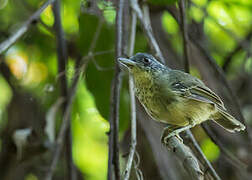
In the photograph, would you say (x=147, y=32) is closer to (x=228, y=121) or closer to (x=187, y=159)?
(x=228, y=121)

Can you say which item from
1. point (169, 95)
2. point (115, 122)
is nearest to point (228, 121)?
point (169, 95)

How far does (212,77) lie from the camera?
4164 millimetres

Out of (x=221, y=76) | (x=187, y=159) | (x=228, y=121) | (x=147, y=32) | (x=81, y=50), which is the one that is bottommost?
(x=228, y=121)

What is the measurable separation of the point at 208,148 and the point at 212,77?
98 centimetres

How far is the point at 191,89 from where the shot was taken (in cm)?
293

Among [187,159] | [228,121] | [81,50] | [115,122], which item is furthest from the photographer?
[81,50]

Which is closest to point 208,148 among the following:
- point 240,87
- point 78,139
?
point 240,87

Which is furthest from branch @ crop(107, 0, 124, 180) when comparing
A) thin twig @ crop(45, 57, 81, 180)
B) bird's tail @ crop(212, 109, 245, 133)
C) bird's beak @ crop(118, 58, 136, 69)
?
bird's tail @ crop(212, 109, 245, 133)

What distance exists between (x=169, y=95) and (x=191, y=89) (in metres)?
0.26

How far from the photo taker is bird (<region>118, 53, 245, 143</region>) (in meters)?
2.71

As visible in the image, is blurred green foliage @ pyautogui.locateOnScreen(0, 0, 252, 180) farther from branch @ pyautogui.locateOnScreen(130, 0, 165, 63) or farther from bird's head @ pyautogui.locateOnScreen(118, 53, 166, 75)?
bird's head @ pyautogui.locateOnScreen(118, 53, 166, 75)

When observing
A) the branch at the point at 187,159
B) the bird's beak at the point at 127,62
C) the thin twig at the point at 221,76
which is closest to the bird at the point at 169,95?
the bird's beak at the point at 127,62

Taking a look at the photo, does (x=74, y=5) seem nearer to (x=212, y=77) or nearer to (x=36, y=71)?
(x=36, y=71)

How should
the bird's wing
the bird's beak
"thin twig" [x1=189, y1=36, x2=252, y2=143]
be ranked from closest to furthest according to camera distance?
the bird's beak
the bird's wing
"thin twig" [x1=189, y1=36, x2=252, y2=143]
